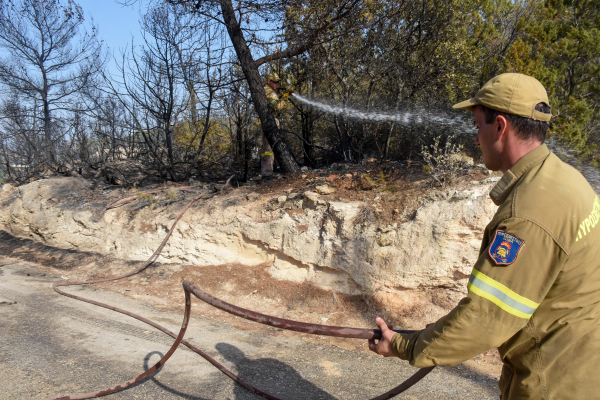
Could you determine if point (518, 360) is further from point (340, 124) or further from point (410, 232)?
point (340, 124)

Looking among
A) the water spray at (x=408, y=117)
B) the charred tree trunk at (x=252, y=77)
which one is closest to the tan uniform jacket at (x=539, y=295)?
the water spray at (x=408, y=117)

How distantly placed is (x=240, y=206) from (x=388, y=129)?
11.0 ft

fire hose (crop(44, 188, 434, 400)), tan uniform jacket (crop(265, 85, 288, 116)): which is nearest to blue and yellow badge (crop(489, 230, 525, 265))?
fire hose (crop(44, 188, 434, 400))

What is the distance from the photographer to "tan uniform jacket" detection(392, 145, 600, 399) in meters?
1.23

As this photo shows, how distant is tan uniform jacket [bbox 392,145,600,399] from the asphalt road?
2316 mm

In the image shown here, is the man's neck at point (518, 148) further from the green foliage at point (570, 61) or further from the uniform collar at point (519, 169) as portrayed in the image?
the green foliage at point (570, 61)

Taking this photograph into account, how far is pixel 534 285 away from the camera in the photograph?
1219 millimetres

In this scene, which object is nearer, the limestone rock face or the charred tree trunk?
the limestone rock face

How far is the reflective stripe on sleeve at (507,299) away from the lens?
122 cm

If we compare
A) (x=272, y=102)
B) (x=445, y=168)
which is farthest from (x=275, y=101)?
(x=445, y=168)

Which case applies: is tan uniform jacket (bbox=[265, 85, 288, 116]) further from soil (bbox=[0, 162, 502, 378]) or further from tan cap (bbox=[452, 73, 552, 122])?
tan cap (bbox=[452, 73, 552, 122])

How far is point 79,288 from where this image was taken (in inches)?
246

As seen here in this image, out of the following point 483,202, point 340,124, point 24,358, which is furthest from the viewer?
point 340,124

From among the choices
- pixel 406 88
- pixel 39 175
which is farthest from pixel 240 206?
pixel 39 175
